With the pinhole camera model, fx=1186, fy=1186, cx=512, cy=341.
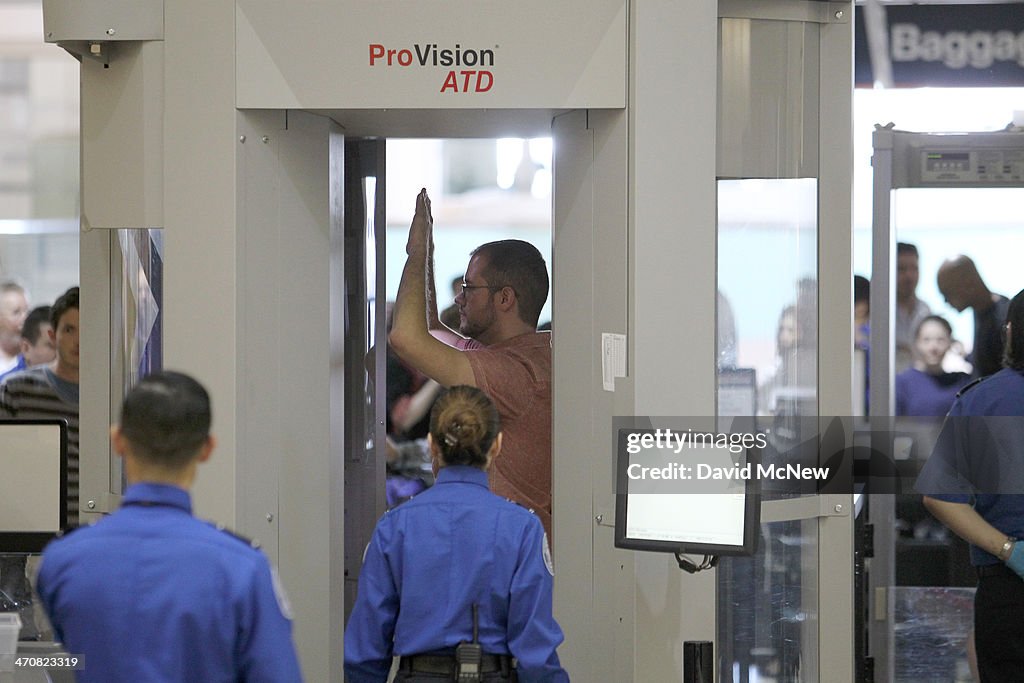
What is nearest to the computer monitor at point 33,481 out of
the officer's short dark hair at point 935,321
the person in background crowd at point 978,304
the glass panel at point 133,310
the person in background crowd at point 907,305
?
the glass panel at point 133,310

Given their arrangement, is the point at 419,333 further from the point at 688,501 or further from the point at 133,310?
the point at 688,501

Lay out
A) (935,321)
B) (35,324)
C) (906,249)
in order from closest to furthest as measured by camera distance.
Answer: (906,249) → (35,324) → (935,321)

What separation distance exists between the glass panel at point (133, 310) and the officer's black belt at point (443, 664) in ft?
3.25

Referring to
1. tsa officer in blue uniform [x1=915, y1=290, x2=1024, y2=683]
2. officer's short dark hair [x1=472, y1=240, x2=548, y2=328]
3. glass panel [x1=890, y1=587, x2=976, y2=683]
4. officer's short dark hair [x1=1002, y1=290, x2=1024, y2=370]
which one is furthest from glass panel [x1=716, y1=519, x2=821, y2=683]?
glass panel [x1=890, y1=587, x2=976, y2=683]

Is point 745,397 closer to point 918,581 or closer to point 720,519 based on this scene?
point 720,519

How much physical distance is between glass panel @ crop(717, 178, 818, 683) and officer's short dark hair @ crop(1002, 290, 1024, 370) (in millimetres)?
687

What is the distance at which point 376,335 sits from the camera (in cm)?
353

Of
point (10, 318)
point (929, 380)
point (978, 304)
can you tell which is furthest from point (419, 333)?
point (10, 318)

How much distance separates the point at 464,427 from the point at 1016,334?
1.68 m

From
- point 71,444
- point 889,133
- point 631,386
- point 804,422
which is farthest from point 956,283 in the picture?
point 71,444

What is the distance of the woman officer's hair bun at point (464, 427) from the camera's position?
2.44m

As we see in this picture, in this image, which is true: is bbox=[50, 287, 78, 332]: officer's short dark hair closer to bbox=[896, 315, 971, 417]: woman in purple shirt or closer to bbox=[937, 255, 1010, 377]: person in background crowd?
bbox=[937, 255, 1010, 377]: person in background crowd

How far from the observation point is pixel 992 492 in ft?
10.6

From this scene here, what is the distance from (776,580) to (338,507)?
113 cm
